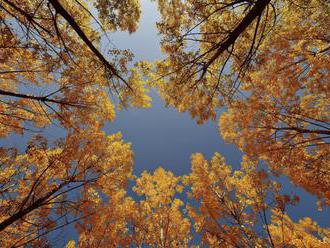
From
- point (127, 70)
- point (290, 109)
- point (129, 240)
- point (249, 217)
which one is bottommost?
point (129, 240)

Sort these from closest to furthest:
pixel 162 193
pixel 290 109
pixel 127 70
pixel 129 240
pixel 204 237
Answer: pixel 127 70, pixel 290 109, pixel 204 237, pixel 129 240, pixel 162 193

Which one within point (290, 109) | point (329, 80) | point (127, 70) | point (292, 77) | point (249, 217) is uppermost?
point (292, 77)

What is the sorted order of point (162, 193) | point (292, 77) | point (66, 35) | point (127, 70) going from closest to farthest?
point (127, 70)
point (66, 35)
point (292, 77)
point (162, 193)

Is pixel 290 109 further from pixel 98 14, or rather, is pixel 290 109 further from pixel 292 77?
pixel 98 14

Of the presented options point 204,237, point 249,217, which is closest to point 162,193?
point 204,237

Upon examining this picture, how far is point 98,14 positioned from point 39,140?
2.88m

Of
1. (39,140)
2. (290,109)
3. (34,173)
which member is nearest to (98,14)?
(39,140)

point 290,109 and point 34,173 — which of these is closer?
point 290,109

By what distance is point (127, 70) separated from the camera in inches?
187

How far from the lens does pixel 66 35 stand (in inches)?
204

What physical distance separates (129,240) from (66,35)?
6.54 m

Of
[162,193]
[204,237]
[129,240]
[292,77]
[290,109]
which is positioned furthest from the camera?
[162,193]

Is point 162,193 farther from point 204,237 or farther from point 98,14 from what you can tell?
point 98,14

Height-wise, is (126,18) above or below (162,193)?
above
